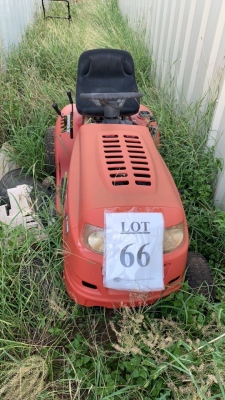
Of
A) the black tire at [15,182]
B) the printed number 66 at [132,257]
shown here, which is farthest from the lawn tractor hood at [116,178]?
the black tire at [15,182]

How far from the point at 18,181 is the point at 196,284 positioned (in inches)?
49.0

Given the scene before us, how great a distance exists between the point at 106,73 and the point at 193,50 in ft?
2.41

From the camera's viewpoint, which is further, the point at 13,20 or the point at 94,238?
the point at 13,20

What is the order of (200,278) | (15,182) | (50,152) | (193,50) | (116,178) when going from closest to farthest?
(116,178) → (200,278) → (15,182) → (50,152) → (193,50)

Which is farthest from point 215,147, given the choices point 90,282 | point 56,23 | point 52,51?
point 56,23

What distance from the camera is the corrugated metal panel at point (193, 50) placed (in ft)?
7.04

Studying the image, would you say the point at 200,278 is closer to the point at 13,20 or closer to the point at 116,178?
Answer: the point at 116,178

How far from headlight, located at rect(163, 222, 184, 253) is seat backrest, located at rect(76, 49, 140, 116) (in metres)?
1.09

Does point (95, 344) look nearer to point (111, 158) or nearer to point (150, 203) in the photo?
point (150, 203)

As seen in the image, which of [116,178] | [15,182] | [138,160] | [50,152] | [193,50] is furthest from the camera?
[193,50]

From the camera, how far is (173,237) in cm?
133

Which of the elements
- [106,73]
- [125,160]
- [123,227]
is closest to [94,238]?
[123,227]

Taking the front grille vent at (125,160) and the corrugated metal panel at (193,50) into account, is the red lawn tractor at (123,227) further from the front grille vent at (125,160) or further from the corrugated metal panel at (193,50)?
the corrugated metal panel at (193,50)

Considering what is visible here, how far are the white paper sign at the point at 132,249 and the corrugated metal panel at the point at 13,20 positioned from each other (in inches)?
117
